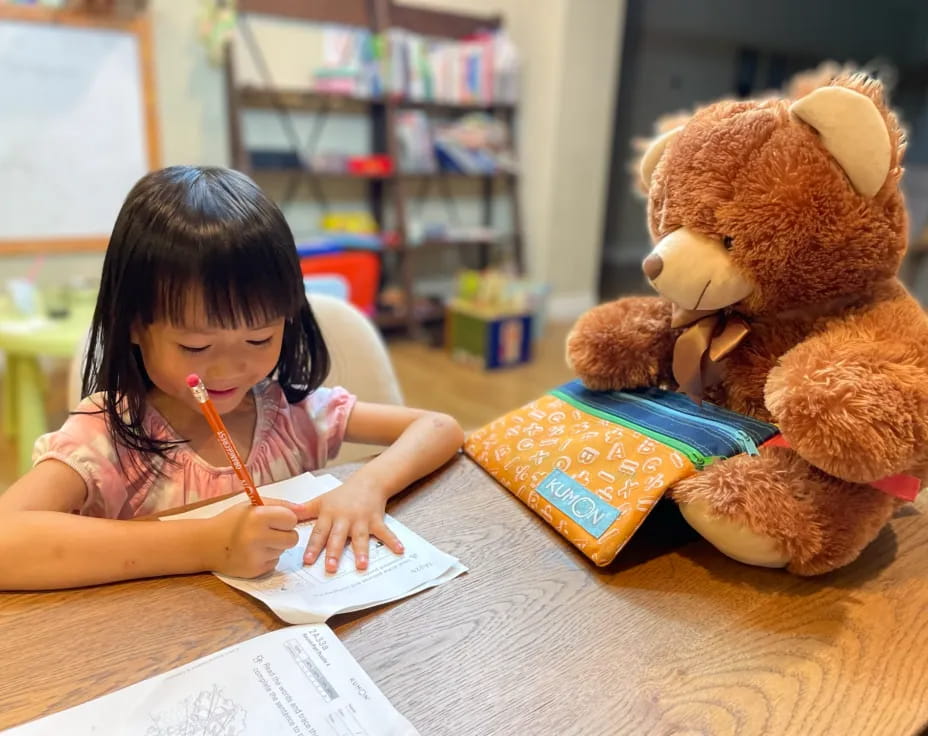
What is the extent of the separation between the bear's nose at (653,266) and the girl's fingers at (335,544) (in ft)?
1.34

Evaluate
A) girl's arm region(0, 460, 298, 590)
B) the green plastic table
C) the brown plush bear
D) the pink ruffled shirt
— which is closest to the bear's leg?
the brown plush bear

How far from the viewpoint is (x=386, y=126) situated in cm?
349

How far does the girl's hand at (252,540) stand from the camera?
616 millimetres

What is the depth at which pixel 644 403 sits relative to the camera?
0.80 m

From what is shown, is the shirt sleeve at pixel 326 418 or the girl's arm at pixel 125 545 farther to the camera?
the shirt sleeve at pixel 326 418

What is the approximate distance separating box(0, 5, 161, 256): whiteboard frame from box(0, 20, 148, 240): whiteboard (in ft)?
0.06

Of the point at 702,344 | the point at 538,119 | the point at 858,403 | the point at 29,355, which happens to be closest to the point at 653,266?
the point at 702,344

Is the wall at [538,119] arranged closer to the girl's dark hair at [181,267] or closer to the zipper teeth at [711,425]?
the girl's dark hair at [181,267]

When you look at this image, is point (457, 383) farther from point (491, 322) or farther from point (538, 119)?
point (538, 119)

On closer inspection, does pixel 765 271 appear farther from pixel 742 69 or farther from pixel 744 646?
pixel 742 69

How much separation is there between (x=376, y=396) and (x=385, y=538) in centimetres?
49

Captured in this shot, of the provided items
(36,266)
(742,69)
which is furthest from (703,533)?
(742,69)

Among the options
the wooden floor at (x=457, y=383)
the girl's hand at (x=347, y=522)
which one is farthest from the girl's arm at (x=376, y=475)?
the wooden floor at (x=457, y=383)

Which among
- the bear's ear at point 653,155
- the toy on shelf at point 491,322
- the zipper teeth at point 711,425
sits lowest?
the toy on shelf at point 491,322
